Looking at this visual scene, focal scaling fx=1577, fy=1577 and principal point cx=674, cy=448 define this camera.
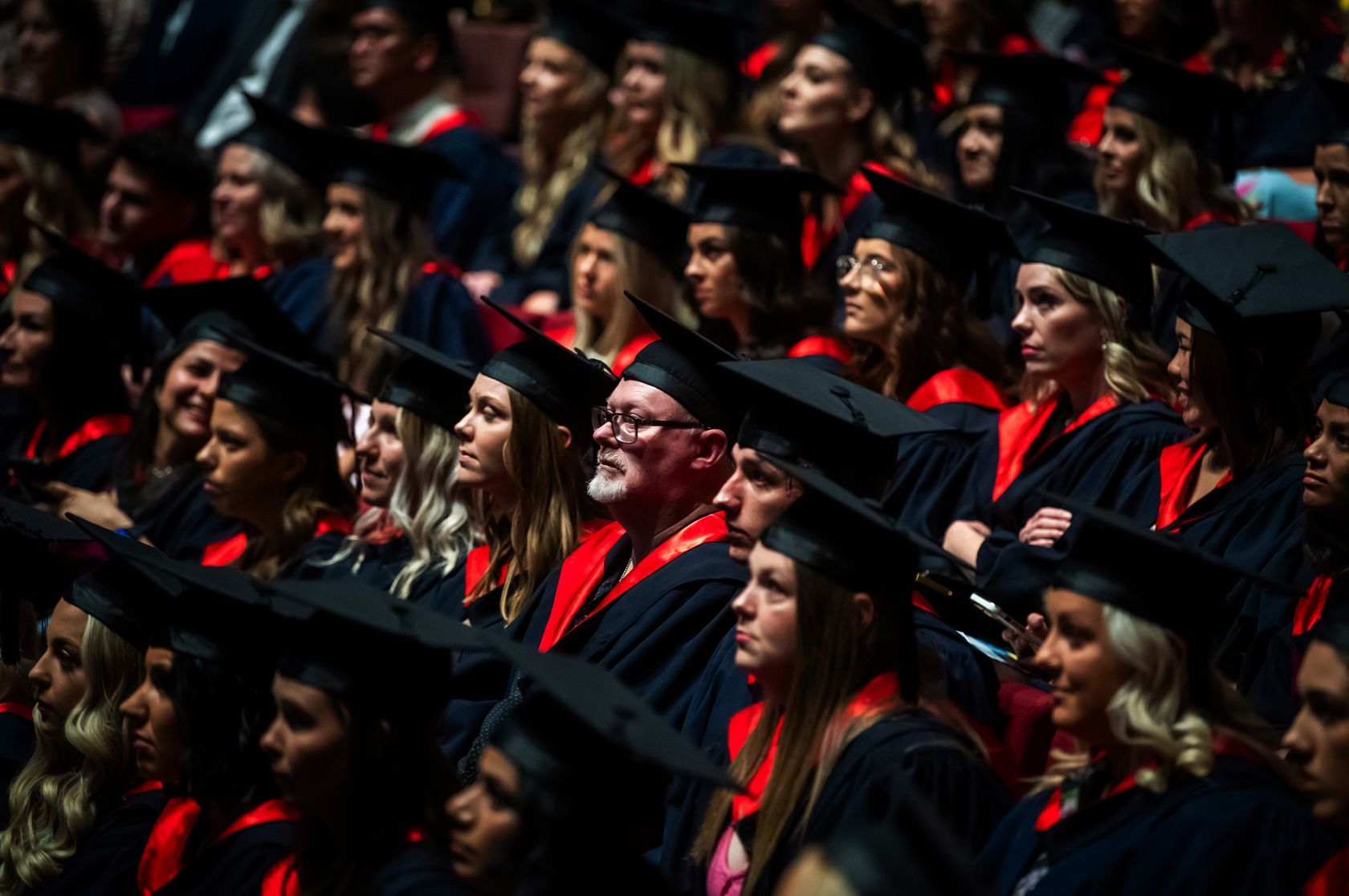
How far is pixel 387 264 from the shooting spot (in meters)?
6.57

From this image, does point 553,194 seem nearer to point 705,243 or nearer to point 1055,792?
point 705,243

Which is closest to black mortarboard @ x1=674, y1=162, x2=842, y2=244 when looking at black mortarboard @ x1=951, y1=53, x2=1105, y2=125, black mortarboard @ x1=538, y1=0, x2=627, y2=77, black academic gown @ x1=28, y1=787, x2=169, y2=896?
black mortarboard @ x1=951, y1=53, x2=1105, y2=125

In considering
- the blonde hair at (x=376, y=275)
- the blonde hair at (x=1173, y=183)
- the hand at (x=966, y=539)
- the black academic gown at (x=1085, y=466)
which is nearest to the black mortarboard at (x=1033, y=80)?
the blonde hair at (x=1173, y=183)

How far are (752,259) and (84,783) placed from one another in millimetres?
2927

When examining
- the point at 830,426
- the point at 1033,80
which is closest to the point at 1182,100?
the point at 1033,80

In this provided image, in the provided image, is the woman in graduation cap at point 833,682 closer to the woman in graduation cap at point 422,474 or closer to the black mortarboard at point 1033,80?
the woman in graduation cap at point 422,474

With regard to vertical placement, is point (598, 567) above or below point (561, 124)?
above

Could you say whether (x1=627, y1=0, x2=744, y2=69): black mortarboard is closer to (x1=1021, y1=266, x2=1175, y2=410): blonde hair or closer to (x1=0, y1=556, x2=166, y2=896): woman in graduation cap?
(x1=1021, y1=266, x2=1175, y2=410): blonde hair

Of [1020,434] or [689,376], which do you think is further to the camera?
[1020,434]

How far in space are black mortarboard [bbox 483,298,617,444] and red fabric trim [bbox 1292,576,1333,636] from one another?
6.05ft

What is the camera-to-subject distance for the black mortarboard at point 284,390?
5.00 metres

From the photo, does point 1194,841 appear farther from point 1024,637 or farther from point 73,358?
point 73,358

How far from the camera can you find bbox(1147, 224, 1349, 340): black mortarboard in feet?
12.6

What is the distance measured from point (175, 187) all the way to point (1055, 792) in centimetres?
617
